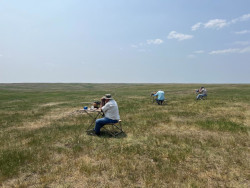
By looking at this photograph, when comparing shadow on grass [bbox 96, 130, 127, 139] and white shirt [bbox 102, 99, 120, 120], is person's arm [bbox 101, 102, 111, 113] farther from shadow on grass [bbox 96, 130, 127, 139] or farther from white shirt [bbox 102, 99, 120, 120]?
shadow on grass [bbox 96, 130, 127, 139]

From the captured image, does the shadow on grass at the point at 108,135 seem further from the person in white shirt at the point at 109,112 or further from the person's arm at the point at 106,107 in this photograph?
the person's arm at the point at 106,107

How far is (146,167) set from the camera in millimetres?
5289

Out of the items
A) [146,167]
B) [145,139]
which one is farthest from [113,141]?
[146,167]

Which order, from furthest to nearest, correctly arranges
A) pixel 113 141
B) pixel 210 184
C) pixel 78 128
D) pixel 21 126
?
1. pixel 21 126
2. pixel 78 128
3. pixel 113 141
4. pixel 210 184

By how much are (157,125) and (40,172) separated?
6.65m

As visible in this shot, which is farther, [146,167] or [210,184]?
[146,167]

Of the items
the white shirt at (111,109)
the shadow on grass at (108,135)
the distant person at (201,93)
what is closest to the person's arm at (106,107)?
the white shirt at (111,109)

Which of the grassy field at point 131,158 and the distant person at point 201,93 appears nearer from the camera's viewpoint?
the grassy field at point 131,158

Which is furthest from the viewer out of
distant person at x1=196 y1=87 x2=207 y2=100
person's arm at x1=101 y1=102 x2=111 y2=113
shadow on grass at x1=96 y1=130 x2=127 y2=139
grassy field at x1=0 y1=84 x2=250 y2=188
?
distant person at x1=196 y1=87 x2=207 y2=100

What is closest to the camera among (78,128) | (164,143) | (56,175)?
(56,175)

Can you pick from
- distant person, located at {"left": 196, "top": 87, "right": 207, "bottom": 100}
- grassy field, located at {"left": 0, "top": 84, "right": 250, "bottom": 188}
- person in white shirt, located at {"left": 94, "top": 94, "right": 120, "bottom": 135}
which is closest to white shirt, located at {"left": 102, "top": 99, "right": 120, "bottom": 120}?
person in white shirt, located at {"left": 94, "top": 94, "right": 120, "bottom": 135}

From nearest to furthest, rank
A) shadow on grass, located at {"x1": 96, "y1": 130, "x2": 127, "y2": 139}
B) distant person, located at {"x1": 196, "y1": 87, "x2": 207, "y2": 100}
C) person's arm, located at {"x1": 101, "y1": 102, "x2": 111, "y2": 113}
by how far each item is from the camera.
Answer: person's arm, located at {"x1": 101, "y1": 102, "x2": 111, "y2": 113}, shadow on grass, located at {"x1": 96, "y1": 130, "x2": 127, "y2": 139}, distant person, located at {"x1": 196, "y1": 87, "x2": 207, "y2": 100}

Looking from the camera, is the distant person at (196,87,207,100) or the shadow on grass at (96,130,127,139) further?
the distant person at (196,87,207,100)

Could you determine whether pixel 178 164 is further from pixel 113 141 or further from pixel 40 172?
pixel 40 172
